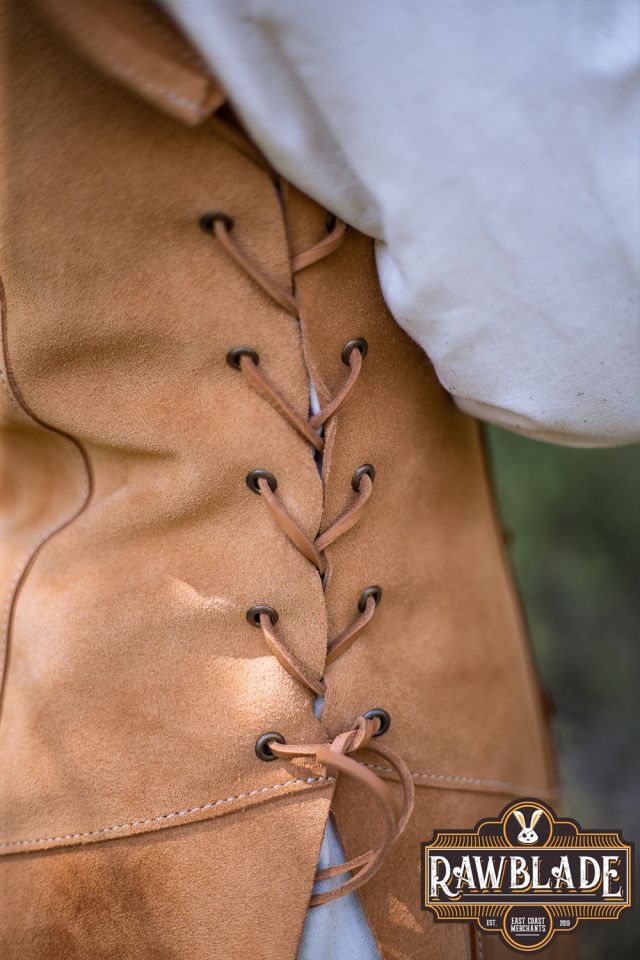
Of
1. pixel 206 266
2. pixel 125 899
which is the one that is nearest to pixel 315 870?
pixel 125 899

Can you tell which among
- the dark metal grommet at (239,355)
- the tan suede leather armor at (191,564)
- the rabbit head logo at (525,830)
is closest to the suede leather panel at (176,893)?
the tan suede leather armor at (191,564)

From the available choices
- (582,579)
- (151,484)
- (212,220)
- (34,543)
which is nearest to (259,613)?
(151,484)

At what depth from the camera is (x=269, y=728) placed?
85 centimetres

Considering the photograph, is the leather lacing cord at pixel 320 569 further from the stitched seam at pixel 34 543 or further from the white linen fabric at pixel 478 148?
the stitched seam at pixel 34 543

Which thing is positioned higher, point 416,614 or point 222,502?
point 222,502

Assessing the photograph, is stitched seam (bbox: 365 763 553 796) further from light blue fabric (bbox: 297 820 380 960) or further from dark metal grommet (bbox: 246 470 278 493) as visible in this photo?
dark metal grommet (bbox: 246 470 278 493)

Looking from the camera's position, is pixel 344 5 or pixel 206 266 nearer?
pixel 344 5

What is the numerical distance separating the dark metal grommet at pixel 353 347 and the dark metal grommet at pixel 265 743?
1.31ft

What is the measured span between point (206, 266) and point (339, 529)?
304 millimetres

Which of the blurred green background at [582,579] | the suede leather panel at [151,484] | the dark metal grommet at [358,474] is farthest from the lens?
the blurred green background at [582,579]

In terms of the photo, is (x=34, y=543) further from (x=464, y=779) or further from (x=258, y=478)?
(x=464, y=779)

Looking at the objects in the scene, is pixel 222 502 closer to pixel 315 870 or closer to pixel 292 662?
pixel 292 662

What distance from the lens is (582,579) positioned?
2527mm

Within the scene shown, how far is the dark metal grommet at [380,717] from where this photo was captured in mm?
891
